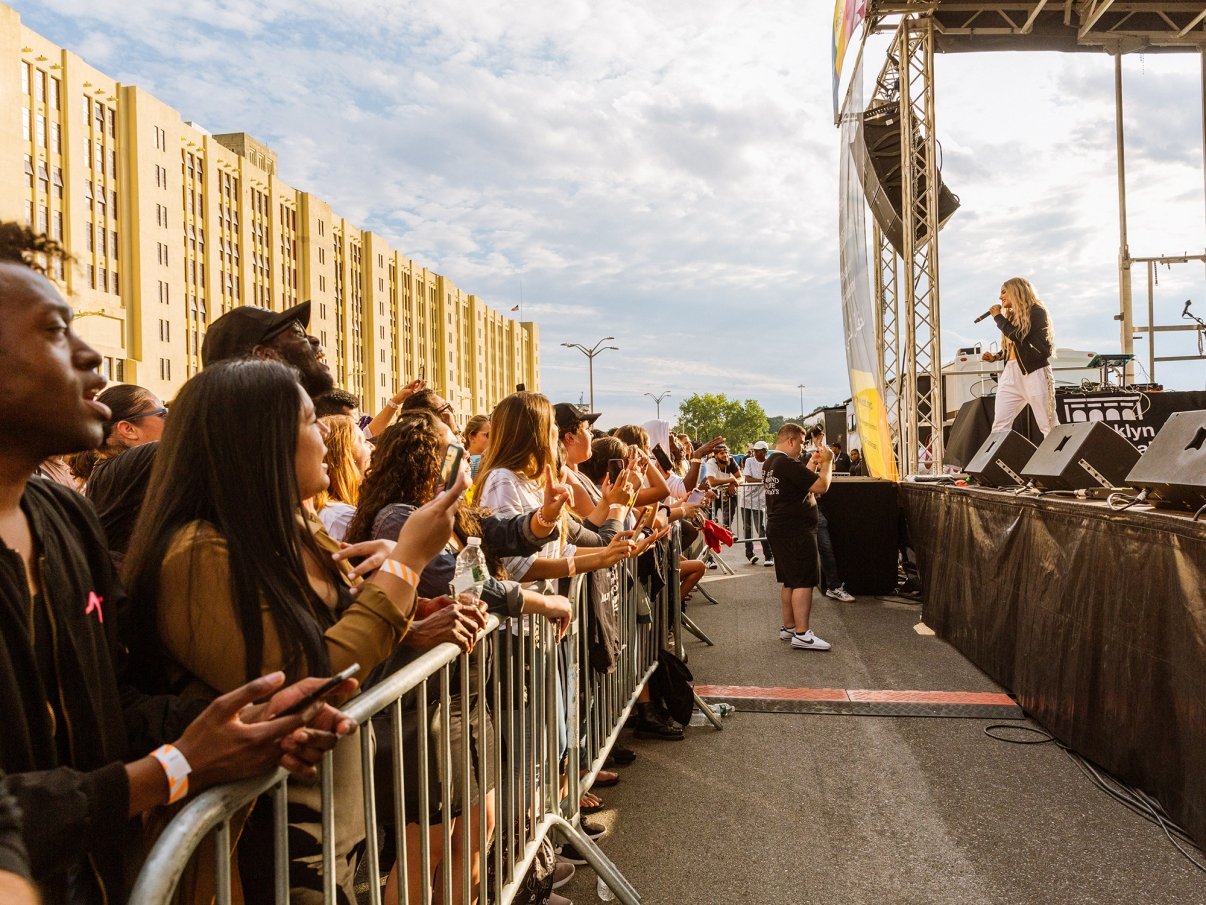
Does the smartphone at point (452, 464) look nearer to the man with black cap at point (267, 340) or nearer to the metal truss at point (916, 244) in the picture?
the man with black cap at point (267, 340)

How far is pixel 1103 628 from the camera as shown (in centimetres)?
434

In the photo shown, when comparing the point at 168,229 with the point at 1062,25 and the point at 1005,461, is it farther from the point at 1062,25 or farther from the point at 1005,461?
the point at 1005,461

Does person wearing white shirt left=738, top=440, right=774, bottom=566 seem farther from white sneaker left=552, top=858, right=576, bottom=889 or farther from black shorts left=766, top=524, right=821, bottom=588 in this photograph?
white sneaker left=552, top=858, right=576, bottom=889

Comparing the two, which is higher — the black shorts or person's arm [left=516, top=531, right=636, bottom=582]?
person's arm [left=516, top=531, right=636, bottom=582]

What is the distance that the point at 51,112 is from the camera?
43750 mm

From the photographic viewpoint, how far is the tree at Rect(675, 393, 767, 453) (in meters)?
130

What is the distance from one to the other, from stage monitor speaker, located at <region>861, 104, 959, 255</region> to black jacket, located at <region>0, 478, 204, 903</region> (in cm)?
1307

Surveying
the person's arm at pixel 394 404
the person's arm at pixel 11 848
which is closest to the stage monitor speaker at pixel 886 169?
the person's arm at pixel 394 404

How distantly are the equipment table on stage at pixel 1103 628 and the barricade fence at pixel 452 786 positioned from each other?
2420mm

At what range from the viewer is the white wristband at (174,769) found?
1321 mm

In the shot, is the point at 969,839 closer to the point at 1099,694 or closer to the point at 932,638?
the point at 1099,694

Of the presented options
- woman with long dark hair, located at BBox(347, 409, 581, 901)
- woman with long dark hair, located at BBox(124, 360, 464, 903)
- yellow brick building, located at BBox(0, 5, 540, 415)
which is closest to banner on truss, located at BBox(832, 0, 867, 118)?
woman with long dark hair, located at BBox(347, 409, 581, 901)

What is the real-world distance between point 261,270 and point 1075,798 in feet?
222

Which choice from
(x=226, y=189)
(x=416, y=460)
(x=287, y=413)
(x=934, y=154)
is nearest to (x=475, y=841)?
(x=416, y=460)
